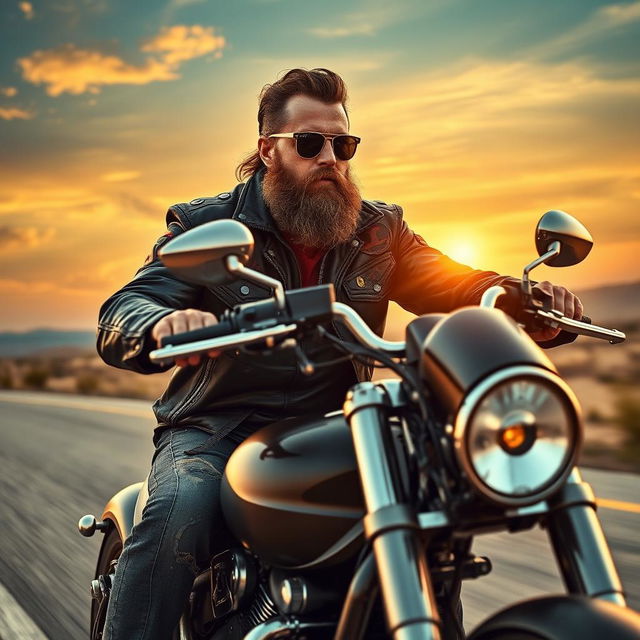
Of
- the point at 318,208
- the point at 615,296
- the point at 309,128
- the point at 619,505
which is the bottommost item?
the point at 615,296

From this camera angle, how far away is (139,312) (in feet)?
8.10

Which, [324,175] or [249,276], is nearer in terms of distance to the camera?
[249,276]

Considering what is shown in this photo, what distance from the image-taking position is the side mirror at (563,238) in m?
2.57

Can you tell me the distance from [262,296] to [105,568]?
115 centimetres

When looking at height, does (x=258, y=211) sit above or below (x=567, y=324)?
above

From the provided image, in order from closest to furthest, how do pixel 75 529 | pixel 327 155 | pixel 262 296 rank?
pixel 262 296, pixel 327 155, pixel 75 529

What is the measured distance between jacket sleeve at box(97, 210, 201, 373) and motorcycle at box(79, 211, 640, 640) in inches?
12.7

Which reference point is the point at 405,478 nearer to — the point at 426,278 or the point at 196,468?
the point at 196,468

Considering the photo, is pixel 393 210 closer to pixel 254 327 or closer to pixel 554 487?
pixel 254 327

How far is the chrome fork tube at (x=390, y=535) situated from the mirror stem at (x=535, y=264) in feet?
2.15

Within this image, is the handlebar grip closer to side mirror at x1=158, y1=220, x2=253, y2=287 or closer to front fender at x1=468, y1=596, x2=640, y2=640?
side mirror at x1=158, y1=220, x2=253, y2=287

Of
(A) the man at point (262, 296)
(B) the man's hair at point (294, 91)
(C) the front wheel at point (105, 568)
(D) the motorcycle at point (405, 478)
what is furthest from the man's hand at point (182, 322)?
(B) the man's hair at point (294, 91)

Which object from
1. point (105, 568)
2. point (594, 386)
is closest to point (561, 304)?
point (105, 568)

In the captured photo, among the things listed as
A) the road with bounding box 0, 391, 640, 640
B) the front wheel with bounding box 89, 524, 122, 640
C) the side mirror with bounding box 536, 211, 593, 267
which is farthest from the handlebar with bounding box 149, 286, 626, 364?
the road with bounding box 0, 391, 640, 640
